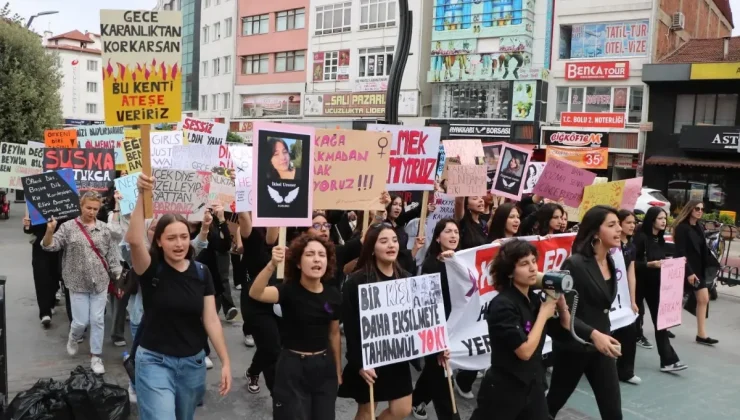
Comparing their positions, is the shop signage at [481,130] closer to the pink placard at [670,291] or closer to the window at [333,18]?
the window at [333,18]

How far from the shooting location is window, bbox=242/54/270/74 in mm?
46688

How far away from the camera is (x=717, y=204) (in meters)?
27.8

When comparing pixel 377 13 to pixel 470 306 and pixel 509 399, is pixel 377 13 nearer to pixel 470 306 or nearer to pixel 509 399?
pixel 470 306

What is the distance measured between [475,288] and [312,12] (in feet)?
130

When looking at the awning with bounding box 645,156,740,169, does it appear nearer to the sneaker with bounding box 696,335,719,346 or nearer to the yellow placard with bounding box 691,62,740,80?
the yellow placard with bounding box 691,62,740,80

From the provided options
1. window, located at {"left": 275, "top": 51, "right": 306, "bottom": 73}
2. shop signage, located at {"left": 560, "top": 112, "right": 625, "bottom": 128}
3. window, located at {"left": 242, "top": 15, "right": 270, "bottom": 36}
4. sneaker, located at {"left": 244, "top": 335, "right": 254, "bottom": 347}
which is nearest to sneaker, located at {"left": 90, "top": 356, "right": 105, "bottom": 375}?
sneaker, located at {"left": 244, "top": 335, "right": 254, "bottom": 347}

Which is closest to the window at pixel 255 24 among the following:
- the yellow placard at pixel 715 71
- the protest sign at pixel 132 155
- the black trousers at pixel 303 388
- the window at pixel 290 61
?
the window at pixel 290 61

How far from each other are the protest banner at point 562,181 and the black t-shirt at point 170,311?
19.2ft

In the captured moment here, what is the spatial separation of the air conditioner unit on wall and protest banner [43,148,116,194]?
93.4 ft

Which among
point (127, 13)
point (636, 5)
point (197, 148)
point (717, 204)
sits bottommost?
point (717, 204)

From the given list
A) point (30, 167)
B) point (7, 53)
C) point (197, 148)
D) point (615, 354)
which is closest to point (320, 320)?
point (615, 354)

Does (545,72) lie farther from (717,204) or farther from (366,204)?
(366,204)

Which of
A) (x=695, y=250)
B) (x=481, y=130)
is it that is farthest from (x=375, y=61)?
(x=695, y=250)

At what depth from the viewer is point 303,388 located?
4.12m
